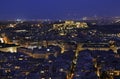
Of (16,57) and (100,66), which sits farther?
(16,57)

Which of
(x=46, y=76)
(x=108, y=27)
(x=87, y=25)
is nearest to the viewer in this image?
(x=46, y=76)

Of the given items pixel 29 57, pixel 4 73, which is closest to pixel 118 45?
pixel 29 57

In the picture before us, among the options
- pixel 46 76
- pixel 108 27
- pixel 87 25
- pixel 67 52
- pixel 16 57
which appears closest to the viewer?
pixel 46 76

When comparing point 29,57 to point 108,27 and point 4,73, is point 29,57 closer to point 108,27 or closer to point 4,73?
point 4,73

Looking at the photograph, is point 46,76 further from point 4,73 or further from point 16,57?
point 16,57

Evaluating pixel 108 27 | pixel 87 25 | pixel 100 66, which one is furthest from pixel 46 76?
pixel 87 25

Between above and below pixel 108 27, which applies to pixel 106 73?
above

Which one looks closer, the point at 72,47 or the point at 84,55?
the point at 84,55

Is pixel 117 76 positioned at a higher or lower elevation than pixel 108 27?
higher

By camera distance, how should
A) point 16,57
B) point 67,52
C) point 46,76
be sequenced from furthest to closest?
point 67,52
point 16,57
point 46,76
